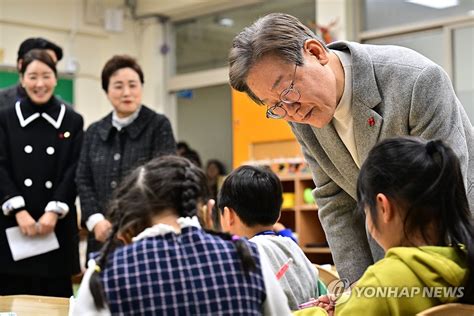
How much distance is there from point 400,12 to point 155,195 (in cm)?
572

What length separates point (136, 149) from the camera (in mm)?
3461

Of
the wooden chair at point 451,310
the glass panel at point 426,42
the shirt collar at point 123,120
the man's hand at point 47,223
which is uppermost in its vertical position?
the glass panel at point 426,42

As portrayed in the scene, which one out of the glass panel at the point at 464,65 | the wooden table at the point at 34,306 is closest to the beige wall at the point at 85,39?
the glass panel at the point at 464,65

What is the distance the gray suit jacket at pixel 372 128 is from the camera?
179 centimetres

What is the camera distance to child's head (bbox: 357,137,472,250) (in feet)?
4.91

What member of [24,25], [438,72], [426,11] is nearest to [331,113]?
[438,72]

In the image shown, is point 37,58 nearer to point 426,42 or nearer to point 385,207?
point 385,207

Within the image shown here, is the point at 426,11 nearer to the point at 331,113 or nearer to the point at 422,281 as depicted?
the point at 331,113

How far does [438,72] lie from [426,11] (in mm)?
5032

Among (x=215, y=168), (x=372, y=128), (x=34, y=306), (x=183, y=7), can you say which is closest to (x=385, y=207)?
(x=372, y=128)

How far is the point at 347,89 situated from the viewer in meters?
1.91

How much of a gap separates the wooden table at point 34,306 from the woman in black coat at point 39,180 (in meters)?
1.06

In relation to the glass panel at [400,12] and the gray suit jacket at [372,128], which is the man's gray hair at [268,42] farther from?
the glass panel at [400,12]

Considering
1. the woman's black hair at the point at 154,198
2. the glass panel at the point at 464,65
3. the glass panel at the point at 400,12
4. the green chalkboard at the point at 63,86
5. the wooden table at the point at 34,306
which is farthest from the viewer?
the green chalkboard at the point at 63,86
